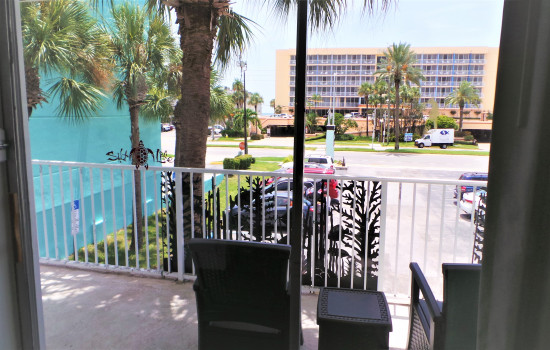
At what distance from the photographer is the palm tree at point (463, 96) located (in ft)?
3.62

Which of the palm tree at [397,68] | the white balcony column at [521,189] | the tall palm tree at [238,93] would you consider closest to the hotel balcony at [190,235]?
the tall palm tree at [238,93]

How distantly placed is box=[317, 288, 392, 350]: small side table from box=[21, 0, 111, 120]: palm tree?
222cm

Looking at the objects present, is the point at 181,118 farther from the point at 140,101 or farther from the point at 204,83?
the point at 140,101

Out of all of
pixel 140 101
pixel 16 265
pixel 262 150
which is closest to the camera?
pixel 16 265

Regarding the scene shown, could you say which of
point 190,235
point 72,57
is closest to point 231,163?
point 190,235

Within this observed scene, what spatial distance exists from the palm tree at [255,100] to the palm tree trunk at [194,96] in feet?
3.81

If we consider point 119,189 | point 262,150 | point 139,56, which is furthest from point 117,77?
point 262,150

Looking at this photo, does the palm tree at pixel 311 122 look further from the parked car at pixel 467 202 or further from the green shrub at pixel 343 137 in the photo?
the parked car at pixel 467 202

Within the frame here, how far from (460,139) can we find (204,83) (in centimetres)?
258

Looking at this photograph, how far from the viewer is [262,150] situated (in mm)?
2184

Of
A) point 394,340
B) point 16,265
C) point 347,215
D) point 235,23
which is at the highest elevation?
point 235,23

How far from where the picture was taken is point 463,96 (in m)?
1.25

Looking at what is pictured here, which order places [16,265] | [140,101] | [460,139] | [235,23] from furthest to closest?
[140,101] < [235,23] < [460,139] < [16,265]

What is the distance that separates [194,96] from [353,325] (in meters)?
2.58
